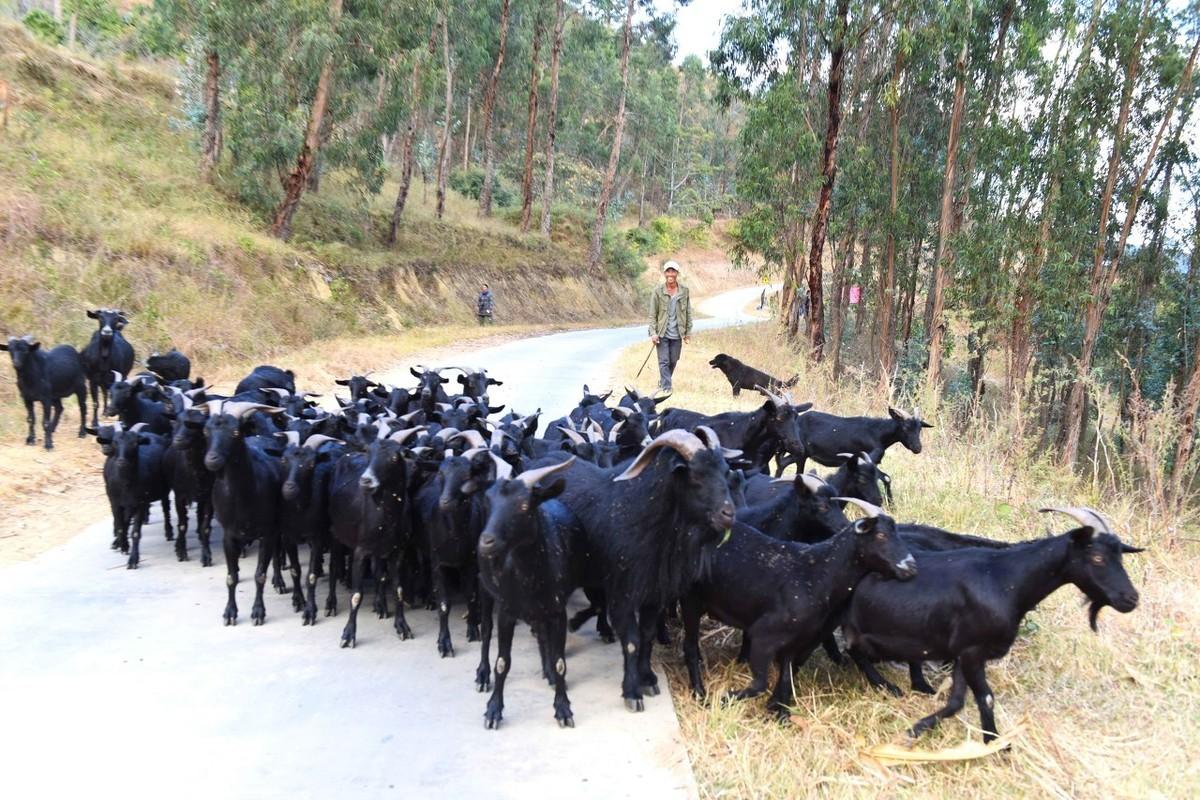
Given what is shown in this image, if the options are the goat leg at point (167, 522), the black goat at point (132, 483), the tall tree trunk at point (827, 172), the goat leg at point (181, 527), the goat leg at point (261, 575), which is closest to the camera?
the goat leg at point (261, 575)

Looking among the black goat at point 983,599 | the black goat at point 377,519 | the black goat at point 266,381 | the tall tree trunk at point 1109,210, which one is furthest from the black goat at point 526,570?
the tall tree trunk at point 1109,210

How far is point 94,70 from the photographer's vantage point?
28.8 m

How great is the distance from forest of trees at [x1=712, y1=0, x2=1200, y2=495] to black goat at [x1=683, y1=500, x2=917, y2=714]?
13775 millimetres

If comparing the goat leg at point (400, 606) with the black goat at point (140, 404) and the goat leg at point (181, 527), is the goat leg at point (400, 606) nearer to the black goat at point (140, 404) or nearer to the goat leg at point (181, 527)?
the goat leg at point (181, 527)

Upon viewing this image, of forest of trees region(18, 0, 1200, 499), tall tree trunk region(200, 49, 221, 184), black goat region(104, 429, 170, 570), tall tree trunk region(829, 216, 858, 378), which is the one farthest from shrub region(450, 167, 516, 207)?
black goat region(104, 429, 170, 570)

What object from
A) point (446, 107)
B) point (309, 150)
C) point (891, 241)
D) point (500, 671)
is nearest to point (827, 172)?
point (891, 241)

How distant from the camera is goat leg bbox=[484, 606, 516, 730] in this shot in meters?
4.80

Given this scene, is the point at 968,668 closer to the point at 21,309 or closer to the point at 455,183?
the point at 21,309

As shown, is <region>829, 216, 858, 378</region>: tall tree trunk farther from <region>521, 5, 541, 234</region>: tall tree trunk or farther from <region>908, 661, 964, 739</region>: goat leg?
<region>908, 661, 964, 739</region>: goat leg

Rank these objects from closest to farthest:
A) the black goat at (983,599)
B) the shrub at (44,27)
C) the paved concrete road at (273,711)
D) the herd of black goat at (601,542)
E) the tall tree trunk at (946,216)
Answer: the paved concrete road at (273,711)
the black goat at (983,599)
the herd of black goat at (601,542)
the tall tree trunk at (946,216)
the shrub at (44,27)

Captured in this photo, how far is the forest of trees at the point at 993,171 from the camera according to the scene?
19.7 metres

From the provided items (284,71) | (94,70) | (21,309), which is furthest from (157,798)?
(94,70)

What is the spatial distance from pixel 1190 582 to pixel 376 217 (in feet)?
101

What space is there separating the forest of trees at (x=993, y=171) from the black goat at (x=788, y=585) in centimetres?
1378
